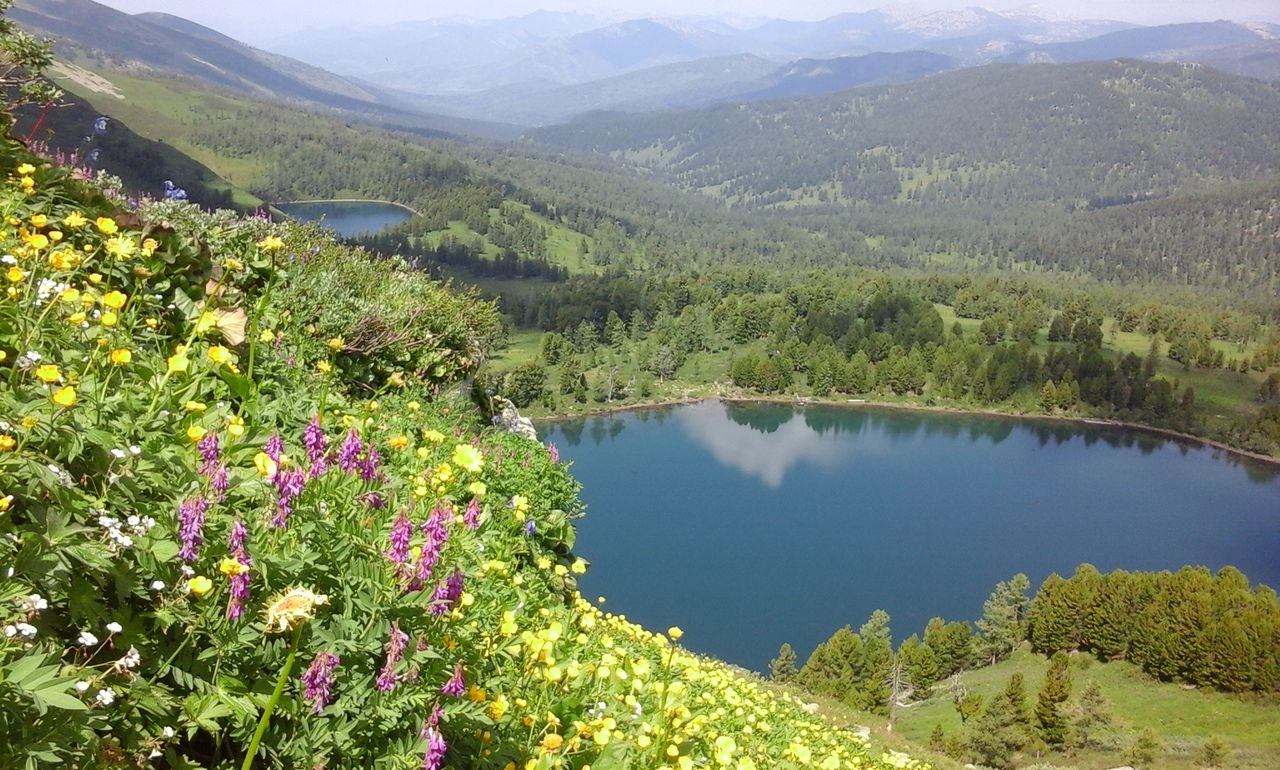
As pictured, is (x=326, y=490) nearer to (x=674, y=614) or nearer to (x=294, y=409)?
(x=294, y=409)

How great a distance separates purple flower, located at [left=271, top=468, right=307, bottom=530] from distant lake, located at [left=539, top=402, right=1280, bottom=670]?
60.7 meters

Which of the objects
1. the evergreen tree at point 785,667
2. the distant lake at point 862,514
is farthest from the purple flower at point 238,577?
the distant lake at point 862,514

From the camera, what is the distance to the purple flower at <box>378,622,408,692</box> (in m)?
2.74

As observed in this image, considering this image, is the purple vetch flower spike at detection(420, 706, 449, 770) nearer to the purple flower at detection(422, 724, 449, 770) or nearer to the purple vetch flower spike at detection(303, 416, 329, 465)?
the purple flower at detection(422, 724, 449, 770)

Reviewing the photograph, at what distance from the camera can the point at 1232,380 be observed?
150 m

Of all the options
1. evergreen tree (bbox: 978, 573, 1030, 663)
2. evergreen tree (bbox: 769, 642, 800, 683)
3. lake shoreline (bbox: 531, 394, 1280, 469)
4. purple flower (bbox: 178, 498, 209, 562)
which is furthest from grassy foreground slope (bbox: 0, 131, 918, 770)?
lake shoreline (bbox: 531, 394, 1280, 469)

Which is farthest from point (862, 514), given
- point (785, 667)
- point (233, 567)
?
point (233, 567)

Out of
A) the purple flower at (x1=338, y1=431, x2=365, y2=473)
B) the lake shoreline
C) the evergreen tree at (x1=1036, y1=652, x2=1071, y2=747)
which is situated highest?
the purple flower at (x1=338, y1=431, x2=365, y2=473)

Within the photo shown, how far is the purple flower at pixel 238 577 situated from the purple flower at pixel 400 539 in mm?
507

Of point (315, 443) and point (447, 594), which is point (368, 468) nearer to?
point (315, 443)

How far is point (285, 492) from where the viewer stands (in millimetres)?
2855

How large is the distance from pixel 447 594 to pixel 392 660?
0.35 meters

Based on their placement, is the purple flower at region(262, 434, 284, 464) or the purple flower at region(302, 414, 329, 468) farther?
the purple flower at region(302, 414, 329, 468)

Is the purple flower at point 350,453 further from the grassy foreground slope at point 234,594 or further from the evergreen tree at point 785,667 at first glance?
the evergreen tree at point 785,667
